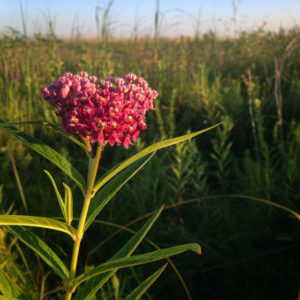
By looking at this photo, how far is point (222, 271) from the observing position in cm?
158

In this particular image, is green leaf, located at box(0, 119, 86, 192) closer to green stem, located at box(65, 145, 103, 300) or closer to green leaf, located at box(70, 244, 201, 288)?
green stem, located at box(65, 145, 103, 300)

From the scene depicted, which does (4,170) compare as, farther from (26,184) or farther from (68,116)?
(68,116)

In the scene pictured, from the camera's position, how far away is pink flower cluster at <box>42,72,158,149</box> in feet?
2.77

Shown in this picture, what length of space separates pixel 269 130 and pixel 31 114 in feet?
6.14

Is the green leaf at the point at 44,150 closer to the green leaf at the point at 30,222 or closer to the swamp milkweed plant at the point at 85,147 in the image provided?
the swamp milkweed plant at the point at 85,147

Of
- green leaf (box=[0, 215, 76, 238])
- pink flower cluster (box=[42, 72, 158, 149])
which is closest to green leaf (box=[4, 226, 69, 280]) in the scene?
green leaf (box=[0, 215, 76, 238])

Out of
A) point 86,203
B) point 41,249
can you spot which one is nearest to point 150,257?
point 86,203

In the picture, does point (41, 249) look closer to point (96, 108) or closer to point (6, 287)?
point (6, 287)

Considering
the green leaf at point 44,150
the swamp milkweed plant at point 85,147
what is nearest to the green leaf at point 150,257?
the swamp milkweed plant at point 85,147

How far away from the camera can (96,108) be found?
86 centimetres

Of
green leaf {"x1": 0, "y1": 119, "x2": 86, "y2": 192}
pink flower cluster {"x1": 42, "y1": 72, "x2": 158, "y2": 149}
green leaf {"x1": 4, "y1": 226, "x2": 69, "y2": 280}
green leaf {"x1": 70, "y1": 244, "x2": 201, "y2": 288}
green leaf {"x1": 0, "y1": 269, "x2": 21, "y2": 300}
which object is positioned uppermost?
pink flower cluster {"x1": 42, "y1": 72, "x2": 158, "y2": 149}

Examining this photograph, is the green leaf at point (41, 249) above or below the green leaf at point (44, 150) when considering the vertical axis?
below

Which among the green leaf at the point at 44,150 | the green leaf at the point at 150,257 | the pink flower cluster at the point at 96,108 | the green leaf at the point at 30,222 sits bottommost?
the green leaf at the point at 150,257

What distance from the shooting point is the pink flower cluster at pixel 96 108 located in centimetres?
85
